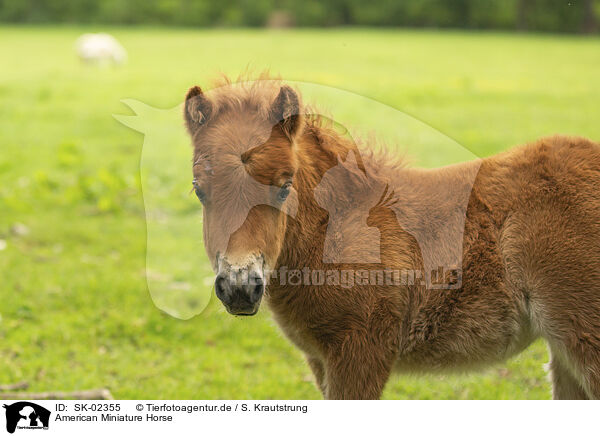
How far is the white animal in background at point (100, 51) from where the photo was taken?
16109 mm

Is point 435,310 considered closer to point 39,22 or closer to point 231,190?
point 231,190

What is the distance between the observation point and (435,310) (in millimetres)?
2953

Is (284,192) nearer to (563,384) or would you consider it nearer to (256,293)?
(256,293)

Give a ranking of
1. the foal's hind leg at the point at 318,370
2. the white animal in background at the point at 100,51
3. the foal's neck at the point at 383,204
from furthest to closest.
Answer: the white animal in background at the point at 100,51 < the foal's hind leg at the point at 318,370 < the foal's neck at the point at 383,204

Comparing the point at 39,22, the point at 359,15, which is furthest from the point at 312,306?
the point at 39,22

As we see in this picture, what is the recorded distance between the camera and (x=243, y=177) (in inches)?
102

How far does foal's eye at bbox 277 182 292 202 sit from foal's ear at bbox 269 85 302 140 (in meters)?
0.22

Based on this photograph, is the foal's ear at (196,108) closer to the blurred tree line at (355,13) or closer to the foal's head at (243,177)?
the foal's head at (243,177)

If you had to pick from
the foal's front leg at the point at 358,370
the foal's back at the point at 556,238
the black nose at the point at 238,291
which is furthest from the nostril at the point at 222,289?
the foal's back at the point at 556,238

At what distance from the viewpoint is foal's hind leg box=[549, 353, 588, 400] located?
10.7ft

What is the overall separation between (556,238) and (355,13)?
26.8 feet

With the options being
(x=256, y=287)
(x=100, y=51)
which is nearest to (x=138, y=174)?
(x=256, y=287)

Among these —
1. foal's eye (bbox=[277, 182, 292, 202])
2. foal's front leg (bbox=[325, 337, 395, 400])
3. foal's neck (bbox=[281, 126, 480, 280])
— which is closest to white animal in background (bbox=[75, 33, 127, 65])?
foal's neck (bbox=[281, 126, 480, 280])

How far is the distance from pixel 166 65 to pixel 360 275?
37.7ft
